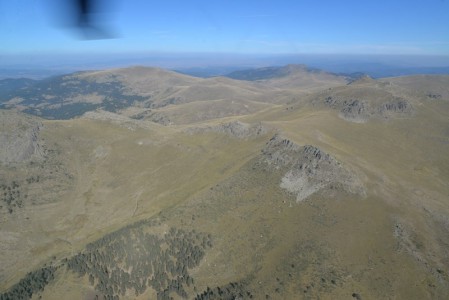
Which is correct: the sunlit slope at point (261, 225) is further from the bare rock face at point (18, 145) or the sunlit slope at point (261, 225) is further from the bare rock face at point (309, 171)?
the bare rock face at point (18, 145)

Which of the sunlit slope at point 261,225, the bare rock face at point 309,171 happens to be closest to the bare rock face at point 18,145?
the sunlit slope at point 261,225

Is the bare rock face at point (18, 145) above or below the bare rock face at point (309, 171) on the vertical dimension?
below

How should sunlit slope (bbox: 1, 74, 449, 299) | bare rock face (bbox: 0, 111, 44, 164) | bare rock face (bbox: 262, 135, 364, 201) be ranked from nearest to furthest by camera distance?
sunlit slope (bbox: 1, 74, 449, 299) → bare rock face (bbox: 262, 135, 364, 201) → bare rock face (bbox: 0, 111, 44, 164)

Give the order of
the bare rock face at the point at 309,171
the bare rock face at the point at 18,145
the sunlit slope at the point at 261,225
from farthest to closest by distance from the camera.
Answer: the bare rock face at the point at 18,145 → the bare rock face at the point at 309,171 → the sunlit slope at the point at 261,225

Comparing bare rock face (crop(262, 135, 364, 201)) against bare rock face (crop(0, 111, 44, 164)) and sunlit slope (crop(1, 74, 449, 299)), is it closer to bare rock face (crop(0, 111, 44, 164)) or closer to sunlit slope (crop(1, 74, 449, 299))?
sunlit slope (crop(1, 74, 449, 299))

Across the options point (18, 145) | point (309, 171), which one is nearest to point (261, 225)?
point (309, 171)

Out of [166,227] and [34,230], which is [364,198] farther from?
[34,230]

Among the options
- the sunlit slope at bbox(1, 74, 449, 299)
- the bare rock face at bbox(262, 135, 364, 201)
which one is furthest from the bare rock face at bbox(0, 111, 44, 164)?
the bare rock face at bbox(262, 135, 364, 201)

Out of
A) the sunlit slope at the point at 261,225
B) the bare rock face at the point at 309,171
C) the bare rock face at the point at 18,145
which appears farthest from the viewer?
the bare rock face at the point at 18,145
